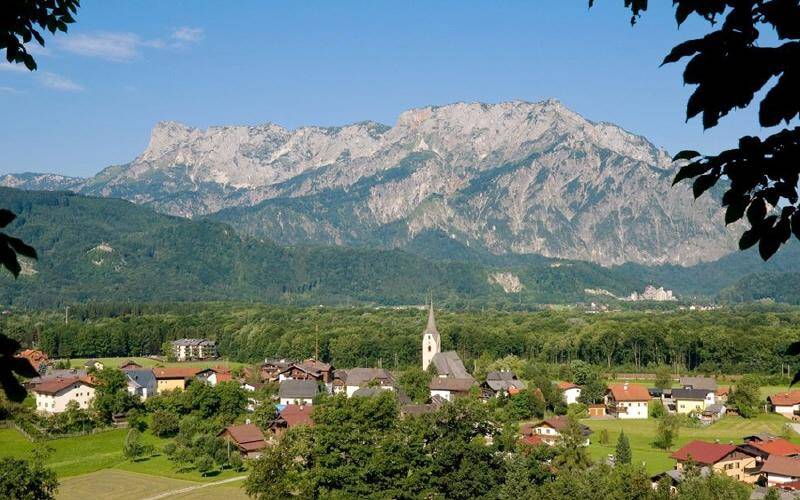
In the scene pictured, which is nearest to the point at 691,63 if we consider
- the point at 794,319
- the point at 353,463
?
the point at 353,463

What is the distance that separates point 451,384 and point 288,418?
79.2 feet

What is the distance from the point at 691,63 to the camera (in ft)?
15.1

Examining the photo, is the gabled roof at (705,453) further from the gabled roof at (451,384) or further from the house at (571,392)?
the gabled roof at (451,384)

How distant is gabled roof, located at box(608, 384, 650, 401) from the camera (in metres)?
78.8

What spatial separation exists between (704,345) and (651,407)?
3308cm

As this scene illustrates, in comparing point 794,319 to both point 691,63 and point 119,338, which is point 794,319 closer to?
point 119,338

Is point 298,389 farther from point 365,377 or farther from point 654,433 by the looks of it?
point 654,433

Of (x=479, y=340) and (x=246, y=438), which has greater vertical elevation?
(x=479, y=340)

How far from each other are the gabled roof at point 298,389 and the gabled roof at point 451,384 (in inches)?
450

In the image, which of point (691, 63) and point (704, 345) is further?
point (704, 345)

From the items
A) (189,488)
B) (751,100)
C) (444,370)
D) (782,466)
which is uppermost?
(751,100)

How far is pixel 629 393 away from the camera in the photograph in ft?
260

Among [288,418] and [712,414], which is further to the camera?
[712,414]

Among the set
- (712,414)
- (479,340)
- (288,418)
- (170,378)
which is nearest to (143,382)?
(170,378)
